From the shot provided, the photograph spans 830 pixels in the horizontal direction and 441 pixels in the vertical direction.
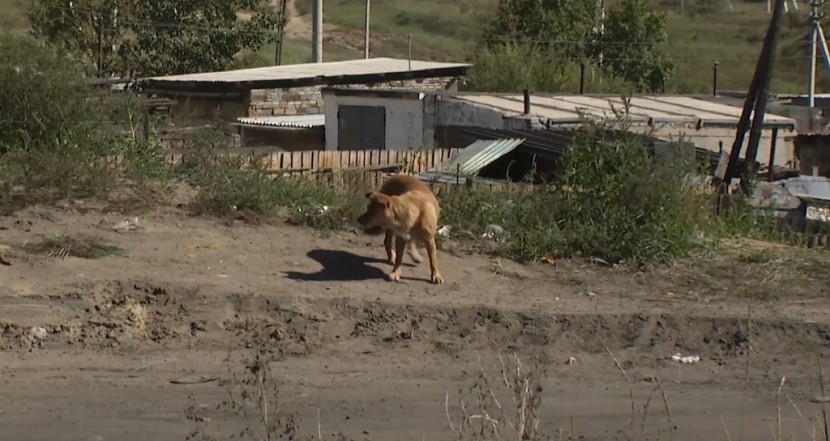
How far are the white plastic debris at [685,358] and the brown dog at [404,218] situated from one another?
2167 mm

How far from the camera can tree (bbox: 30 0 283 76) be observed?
124ft

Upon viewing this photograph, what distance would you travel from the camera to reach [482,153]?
1792 cm

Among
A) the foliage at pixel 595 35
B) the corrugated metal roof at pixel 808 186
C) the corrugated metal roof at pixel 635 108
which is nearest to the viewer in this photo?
the corrugated metal roof at pixel 808 186

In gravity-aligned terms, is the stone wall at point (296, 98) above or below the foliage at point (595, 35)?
below

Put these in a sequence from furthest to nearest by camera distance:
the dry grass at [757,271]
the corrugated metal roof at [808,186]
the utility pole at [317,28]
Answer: the utility pole at [317,28] → the corrugated metal roof at [808,186] → the dry grass at [757,271]

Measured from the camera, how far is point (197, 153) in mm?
13516

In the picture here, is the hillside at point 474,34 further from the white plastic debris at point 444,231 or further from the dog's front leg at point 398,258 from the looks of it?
the dog's front leg at point 398,258

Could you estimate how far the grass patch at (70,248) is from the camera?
10664 mm

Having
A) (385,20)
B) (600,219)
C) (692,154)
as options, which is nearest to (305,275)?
(600,219)

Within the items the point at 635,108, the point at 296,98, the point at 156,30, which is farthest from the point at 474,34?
the point at 635,108

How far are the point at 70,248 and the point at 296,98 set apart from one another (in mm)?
18640

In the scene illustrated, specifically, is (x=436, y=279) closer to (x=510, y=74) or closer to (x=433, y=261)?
(x=433, y=261)

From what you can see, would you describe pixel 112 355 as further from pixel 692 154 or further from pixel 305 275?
pixel 692 154

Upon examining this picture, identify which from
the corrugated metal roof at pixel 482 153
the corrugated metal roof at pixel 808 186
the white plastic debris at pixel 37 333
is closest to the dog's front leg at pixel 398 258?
the white plastic debris at pixel 37 333
